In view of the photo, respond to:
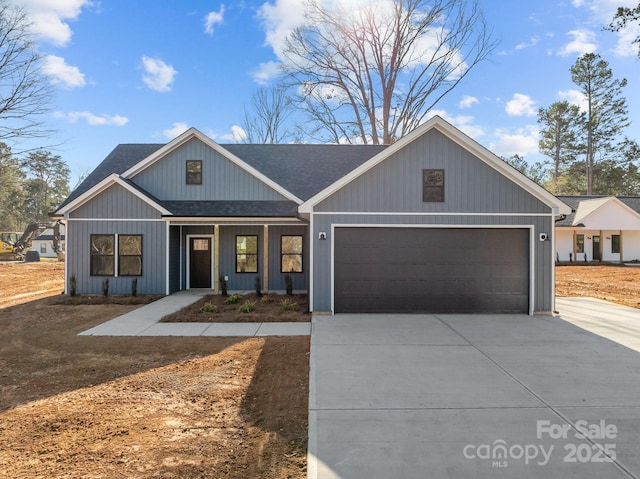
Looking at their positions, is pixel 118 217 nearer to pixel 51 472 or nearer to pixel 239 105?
pixel 51 472

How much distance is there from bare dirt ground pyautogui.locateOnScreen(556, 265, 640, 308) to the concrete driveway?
22.5ft

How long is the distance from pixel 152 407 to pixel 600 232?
31787mm

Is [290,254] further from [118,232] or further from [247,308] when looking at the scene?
[118,232]

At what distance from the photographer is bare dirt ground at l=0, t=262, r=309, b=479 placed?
10.0ft

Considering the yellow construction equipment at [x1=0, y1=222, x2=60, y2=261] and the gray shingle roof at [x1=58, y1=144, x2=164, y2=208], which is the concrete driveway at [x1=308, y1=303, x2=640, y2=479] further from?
the yellow construction equipment at [x1=0, y1=222, x2=60, y2=261]

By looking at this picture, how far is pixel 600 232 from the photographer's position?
86.3 feet

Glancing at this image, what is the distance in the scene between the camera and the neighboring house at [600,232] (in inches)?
1010

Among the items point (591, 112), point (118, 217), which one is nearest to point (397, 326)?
point (118, 217)

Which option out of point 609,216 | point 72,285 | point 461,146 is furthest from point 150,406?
point 609,216

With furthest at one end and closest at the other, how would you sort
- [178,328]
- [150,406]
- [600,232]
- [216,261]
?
[600,232] < [216,261] < [178,328] < [150,406]

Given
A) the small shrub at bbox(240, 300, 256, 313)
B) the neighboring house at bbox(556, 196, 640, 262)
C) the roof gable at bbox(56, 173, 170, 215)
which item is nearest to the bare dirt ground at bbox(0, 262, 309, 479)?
the small shrub at bbox(240, 300, 256, 313)

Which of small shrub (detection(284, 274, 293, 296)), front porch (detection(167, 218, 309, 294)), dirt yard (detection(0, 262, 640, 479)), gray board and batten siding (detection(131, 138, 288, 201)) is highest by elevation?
gray board and batten siding (detection(131, 138, 288, 201))

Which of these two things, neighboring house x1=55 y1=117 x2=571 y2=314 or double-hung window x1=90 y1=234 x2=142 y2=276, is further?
double-hung window x1=90 y1=234 x2=142 y2=276

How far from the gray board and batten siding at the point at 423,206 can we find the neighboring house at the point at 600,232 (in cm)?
2011
